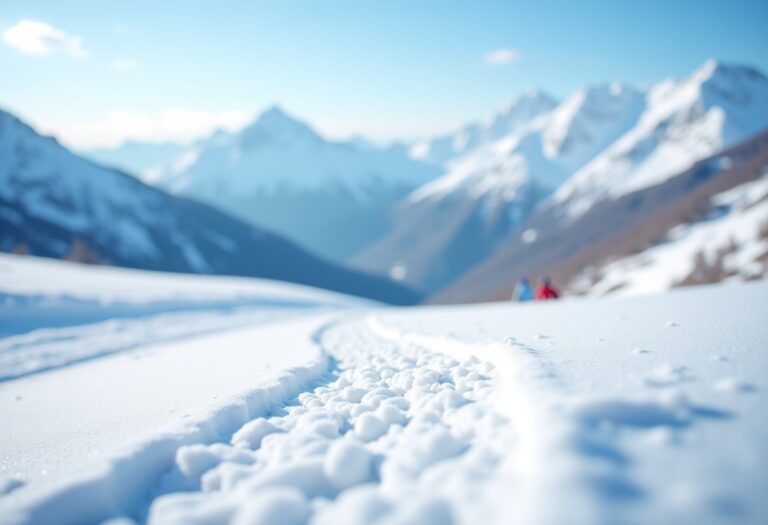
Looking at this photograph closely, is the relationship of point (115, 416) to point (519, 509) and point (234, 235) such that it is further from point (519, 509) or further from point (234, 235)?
point (234, 235)

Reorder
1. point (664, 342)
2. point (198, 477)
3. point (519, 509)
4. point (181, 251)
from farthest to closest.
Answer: point (181, 251), point (664, 342), point (198, 477), point (519, 509)

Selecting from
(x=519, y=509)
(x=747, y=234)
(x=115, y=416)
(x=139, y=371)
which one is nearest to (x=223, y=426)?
(x=115, y=416)

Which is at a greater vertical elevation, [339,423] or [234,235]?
[234,235]

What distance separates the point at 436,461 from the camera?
2508 millimetres

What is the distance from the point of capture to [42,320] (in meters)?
15.6

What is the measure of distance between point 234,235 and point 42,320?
17374 cm

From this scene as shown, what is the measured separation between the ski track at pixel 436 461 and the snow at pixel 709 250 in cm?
8016

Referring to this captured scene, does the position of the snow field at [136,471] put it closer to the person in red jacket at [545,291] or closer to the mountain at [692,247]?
the person in red jacket at [545,291]

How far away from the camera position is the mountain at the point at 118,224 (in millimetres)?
129875

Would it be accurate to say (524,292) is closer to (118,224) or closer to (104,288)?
(104,288)

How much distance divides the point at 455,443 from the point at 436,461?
0.58 ft

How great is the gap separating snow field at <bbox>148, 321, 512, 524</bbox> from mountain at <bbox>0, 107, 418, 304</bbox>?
5226 inches

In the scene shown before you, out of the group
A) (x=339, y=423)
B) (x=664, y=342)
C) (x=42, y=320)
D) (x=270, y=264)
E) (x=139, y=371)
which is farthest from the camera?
(x=270, y=264)

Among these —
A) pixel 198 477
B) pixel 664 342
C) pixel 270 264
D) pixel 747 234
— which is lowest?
pixel 198 477
